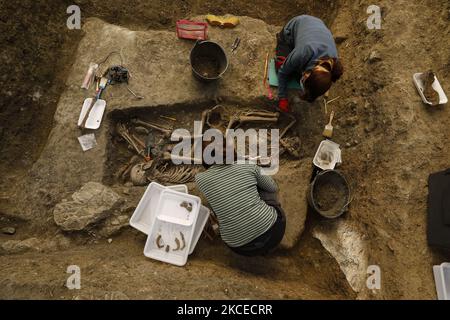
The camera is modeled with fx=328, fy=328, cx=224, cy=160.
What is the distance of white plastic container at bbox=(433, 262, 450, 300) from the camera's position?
329cm

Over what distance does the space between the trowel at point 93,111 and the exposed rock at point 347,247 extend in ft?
10.5

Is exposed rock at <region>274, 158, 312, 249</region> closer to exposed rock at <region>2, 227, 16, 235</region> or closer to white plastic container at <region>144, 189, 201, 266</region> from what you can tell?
white plastic container at <region>144, 189, 201, 266</region>

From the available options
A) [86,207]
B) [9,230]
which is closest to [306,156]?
[86,207]

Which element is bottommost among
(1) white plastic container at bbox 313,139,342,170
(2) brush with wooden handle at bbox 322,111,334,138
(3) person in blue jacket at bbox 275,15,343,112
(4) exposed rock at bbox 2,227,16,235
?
(4) exposed rock at bbox 2,227,16,235

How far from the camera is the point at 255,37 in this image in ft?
15.7

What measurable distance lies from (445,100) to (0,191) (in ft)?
18.4

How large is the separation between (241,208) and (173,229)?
40.3 inches

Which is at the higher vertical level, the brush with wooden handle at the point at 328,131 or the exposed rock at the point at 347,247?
the brush with wooden handle at the point at 328,131

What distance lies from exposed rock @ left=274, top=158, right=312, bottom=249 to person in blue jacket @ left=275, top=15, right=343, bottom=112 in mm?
1005

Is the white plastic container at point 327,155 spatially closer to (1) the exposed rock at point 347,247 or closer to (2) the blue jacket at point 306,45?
(1) the exposed rock at point 347,247

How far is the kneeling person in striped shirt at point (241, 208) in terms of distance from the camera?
11.2 ft

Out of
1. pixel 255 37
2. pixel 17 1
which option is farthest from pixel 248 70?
pixel 17 1

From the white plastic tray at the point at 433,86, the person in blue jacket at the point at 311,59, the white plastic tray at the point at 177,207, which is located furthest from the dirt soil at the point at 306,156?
the person in blue jacket at the point at 311,59

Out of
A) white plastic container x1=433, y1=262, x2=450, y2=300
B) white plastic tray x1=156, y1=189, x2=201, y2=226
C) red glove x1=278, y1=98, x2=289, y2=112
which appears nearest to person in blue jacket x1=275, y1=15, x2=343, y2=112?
red glove x1=278, y1=98, x2=289, y2=112
